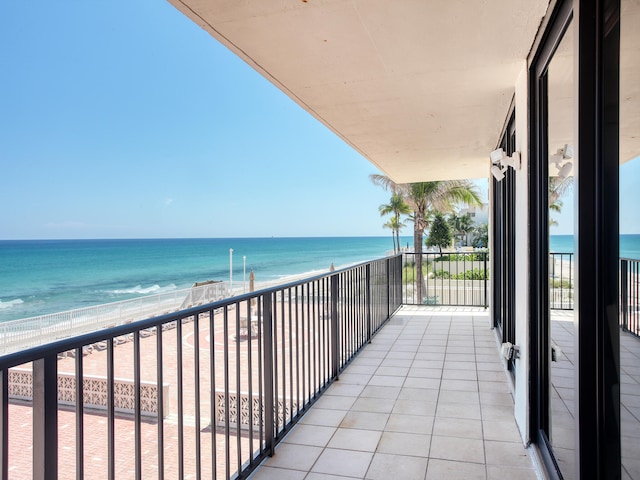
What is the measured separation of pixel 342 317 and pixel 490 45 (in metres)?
2.27

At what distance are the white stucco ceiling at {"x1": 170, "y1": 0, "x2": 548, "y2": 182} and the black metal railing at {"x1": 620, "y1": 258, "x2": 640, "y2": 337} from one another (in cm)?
121

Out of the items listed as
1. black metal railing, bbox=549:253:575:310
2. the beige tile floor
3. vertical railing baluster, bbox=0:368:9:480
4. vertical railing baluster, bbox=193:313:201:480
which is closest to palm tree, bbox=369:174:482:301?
the beige tile floor

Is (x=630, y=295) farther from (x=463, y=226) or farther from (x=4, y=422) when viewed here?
(x=463, y=226)

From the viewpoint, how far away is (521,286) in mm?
2375

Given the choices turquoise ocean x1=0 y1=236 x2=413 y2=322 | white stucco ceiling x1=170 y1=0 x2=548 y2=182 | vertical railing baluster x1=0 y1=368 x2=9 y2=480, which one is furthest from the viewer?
turquoise ocean x1=0 y1=236 x2=413 y2=322

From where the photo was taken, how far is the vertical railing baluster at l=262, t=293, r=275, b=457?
2.17m

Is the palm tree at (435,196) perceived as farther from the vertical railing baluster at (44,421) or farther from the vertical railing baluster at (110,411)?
the vertical railing baluster at (44,421)

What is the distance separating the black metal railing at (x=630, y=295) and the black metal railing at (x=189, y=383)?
1248 millimetres

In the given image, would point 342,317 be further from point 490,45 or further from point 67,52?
point 67,52

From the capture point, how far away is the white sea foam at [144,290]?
1132 inches

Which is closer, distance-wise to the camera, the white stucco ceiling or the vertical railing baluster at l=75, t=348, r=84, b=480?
the vertical railing baluster at l=75, t=348, r=84, b=480

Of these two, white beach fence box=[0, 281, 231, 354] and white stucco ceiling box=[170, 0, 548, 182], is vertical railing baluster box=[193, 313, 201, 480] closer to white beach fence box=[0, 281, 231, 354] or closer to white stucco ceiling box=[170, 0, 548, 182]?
white stucco ceiling box=[170, 0, 548, 182]

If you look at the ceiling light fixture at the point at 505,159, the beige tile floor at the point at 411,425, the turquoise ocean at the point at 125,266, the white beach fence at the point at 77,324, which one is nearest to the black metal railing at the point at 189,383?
the beige tile floor at the point at 411,425

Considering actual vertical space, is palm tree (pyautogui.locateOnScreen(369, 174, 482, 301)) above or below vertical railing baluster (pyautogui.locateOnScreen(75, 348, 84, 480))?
above
